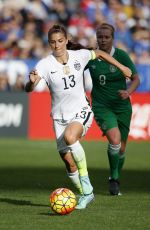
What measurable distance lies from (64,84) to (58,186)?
2.94 m

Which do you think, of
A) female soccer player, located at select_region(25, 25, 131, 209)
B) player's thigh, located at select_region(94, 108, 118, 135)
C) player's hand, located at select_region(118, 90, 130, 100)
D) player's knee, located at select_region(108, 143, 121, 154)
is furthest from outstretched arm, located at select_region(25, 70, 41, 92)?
player's knee, located at select_region(108, 143, 121, 154)

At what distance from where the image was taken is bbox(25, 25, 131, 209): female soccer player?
9469 millimetres

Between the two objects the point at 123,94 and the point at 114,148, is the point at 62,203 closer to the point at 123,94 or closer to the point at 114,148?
the point at 123,94

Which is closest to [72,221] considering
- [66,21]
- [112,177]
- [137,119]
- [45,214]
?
[45,214]

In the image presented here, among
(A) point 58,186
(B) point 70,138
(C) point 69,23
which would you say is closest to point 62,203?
(B) point 70,138

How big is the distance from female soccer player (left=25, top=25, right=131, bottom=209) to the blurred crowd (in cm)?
1367

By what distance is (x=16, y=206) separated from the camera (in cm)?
971

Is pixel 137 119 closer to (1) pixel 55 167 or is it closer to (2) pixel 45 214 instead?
(1) pixel 55 167

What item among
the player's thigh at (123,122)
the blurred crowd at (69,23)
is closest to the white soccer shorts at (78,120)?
the player's thigh at (123,122)

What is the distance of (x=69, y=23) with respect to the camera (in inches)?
981

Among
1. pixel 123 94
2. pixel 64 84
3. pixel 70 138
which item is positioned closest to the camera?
pixel 70 138

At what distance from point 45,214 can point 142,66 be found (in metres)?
14.6

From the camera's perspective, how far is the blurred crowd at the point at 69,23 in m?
24.2

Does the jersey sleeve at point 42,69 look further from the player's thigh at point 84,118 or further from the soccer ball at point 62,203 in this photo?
the soccer ball at point 62,203
